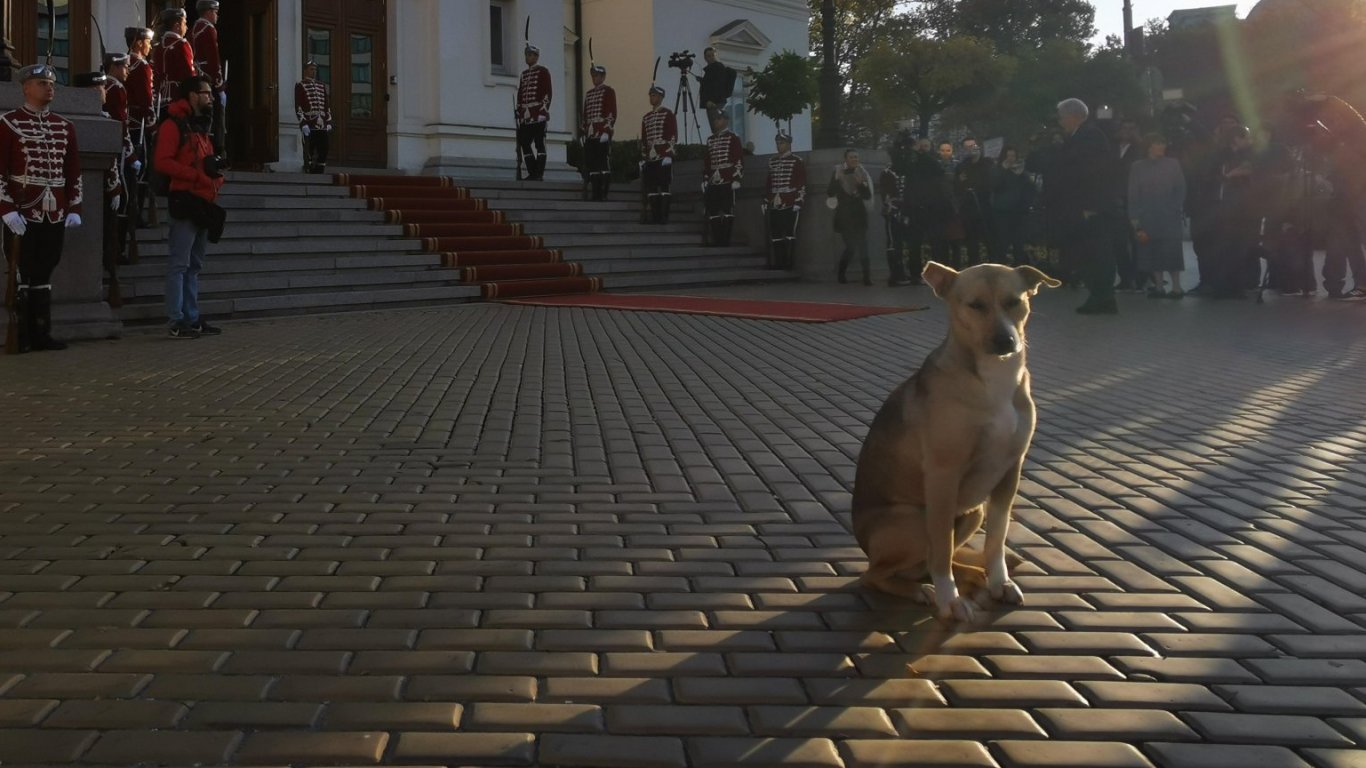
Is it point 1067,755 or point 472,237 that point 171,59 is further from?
point 1067,755

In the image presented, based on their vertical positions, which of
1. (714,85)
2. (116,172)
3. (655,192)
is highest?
(714,85)

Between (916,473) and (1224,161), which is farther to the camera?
(1224,161)

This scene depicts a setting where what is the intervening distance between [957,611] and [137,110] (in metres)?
13.9

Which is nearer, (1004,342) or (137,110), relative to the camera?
(1004,342)

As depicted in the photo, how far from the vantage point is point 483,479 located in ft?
21.0

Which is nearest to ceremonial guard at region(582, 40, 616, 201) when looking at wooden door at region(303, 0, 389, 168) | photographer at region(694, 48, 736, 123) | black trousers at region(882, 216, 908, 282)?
photographer at region(694, 48, 736, 123)

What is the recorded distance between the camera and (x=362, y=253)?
60.6 feet

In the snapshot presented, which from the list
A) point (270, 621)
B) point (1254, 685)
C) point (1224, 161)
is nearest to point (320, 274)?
point (1224, 161)

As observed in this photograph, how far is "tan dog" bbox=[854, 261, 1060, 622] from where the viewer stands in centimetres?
389

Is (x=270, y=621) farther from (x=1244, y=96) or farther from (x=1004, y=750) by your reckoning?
(x=1244, y=96)

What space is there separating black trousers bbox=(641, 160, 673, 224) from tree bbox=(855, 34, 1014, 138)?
35.8 m

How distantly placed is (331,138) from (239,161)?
2.02m

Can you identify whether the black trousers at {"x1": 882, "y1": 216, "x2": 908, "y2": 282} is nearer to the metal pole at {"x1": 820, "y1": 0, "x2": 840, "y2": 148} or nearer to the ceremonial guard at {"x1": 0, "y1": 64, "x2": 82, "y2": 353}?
the metal pole at {"x1": 820, "y1": 0, "x2": 840, "y2": 148}

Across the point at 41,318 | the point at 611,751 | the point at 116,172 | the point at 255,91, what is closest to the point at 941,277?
the point at 611,751
